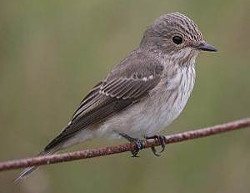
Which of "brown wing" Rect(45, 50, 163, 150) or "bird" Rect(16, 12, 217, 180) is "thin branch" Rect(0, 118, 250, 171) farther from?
"brown wing" Rect(45, 50, 163, 150)

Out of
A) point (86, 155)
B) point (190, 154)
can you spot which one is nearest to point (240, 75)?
point (190, 154)

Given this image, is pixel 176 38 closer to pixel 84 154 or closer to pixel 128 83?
pixel 128 83

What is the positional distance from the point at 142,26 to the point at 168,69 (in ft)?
5.44

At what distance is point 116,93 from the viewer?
554 centimetres

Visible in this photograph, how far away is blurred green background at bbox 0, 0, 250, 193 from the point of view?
636 centimetres

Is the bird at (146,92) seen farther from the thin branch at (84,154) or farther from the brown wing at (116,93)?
the thin branch at (84,154)

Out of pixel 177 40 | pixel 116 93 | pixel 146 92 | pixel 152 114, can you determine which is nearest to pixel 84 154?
pixel 152 114

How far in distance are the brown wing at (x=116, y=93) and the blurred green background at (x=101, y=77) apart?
1012mm

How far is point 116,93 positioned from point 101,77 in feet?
3.71

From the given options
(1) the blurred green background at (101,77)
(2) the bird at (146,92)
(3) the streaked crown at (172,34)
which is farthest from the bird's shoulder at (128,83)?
(1) the blurred green background at (101,77)

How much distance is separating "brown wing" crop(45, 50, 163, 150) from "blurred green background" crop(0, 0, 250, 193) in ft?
3.32

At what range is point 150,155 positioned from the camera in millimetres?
6496

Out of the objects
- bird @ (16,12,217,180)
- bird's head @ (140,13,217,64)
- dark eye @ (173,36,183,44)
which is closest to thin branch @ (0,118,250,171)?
bird @ (16,12,217,180)

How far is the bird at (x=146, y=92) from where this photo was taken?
5.22 m
